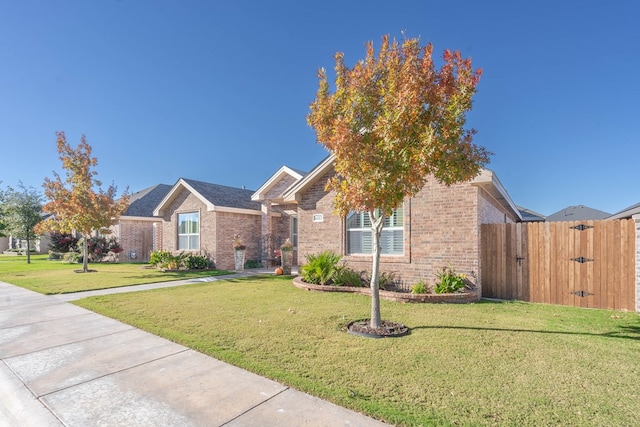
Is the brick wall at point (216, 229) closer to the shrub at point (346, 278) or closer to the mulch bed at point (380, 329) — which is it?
the shrub at point (346, 278)

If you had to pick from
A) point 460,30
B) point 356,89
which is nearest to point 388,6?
point 460,30

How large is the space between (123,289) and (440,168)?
34.3 feet

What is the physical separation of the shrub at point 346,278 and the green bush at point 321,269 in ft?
Answer: 0.50

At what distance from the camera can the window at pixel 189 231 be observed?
17.8 m

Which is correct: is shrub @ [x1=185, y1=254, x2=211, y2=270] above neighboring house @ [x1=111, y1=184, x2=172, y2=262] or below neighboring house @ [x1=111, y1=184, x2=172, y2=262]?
below

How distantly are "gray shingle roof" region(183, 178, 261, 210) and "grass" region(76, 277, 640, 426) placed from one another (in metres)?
9.42

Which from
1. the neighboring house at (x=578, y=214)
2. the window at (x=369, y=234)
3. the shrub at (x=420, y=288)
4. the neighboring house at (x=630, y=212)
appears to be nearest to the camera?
the neighboring house at (x=630, y=212)

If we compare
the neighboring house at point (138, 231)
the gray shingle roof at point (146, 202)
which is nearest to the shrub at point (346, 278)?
the neighboring house at point (138, 231)

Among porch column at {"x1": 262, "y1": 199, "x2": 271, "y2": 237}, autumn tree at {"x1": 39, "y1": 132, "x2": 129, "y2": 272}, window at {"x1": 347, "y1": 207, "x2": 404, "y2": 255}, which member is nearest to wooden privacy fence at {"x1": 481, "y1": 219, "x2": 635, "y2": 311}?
window at {"x1": 347, "y1": 207, "x2": 404, "y2": 255}

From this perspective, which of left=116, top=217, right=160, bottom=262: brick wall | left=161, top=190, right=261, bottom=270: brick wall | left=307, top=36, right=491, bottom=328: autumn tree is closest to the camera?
left=307, top=36, right=491, bottom=328: autumn tree

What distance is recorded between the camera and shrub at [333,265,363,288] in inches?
389

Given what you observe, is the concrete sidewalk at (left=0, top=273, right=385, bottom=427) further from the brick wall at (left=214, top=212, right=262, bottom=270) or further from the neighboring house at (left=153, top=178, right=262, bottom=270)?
the neighboring house at (left=153, top=178, right=262, bottom=270)

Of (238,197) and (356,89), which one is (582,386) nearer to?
(356,89)

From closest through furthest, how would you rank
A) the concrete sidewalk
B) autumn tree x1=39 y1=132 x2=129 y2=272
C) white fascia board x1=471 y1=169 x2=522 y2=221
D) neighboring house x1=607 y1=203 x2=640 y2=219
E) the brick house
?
the concrete sidewalk → neighboring house x1=607 y1=203 x2=640 y2=219 → white fascia board x1=471 y1=169 x2=522 y2=221 → autumn tree x1=39 y1=132 x2=129 y2=272 → the brick house
